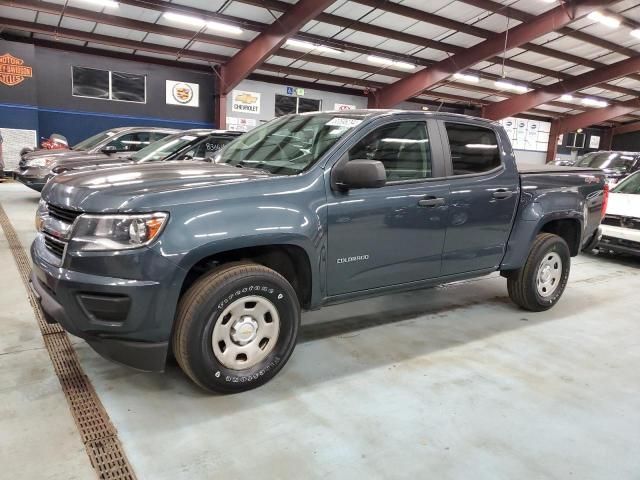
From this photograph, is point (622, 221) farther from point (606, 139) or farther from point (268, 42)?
point (606, 139)

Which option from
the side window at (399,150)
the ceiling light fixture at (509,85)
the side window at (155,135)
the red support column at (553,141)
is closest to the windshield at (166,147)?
the side window at (155,135)

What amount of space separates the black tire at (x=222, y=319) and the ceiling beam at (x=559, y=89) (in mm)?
19499

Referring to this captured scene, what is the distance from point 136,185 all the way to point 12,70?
1439 cm

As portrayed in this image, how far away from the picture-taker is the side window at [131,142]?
874cm

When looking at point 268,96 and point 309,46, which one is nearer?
point 309,46

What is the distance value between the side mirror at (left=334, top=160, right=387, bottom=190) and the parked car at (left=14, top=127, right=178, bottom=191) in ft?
18.0

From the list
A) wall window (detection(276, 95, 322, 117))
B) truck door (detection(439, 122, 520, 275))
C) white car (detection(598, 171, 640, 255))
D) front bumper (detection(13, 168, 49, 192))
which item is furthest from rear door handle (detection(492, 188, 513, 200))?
wall window (detection(276, 95, 322, 117))

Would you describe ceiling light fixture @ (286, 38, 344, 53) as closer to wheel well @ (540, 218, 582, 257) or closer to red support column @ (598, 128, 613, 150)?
wheel well @ (540, 218, 582, 257)

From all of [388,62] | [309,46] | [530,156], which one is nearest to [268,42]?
[309,46]

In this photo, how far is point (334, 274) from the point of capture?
2.85 m

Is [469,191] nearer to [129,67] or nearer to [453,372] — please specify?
[453,372]

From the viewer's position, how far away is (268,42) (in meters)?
13.4

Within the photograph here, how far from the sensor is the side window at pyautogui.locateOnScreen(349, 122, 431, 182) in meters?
3.02

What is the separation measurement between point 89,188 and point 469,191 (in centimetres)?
245
